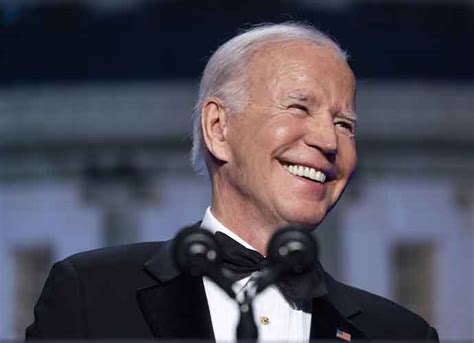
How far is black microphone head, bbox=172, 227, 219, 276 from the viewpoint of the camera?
4465 mm

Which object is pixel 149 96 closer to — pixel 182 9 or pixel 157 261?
pixel 182 9

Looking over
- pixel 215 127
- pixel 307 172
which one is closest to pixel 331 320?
pixel 307 172

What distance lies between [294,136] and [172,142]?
17.3 m

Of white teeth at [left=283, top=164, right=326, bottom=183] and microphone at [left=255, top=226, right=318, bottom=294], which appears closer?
microphone at [left=255, top=226, right=318, bottom=294]

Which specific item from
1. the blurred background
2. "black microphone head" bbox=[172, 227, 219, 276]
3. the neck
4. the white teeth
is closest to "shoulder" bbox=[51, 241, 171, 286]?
the neck

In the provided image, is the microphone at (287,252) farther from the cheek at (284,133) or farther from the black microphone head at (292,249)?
the cheek at (284,133)

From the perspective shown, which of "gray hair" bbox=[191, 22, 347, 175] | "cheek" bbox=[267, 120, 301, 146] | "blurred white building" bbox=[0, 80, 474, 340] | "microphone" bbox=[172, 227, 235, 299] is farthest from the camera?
"blurred white building" bbox=[0, 80, 474, 340]

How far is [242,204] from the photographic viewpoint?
213 inches

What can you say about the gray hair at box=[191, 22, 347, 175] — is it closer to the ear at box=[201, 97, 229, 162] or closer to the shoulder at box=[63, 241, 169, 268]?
the ear at box=[201, 97, 229, 162]

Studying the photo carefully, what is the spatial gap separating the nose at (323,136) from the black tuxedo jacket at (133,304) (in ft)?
1.32

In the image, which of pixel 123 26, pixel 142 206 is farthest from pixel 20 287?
pixel 123 26

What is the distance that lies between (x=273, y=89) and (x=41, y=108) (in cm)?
1739

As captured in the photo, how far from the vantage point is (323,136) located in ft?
17.3

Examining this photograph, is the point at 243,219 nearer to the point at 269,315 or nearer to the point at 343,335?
the point at 269,315
